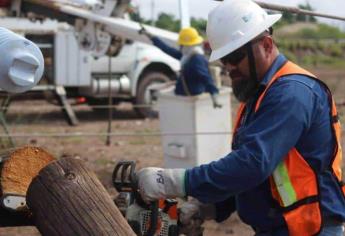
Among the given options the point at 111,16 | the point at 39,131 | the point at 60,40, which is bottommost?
the point at 39,131

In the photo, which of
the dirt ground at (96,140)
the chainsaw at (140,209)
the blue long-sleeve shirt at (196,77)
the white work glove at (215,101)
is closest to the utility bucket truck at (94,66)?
the dirt ground at (96,140)

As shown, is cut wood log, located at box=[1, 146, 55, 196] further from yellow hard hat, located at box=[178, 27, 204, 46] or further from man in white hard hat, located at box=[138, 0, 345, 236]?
yellow hard hat, located at box=[178, 27, 204, 46]

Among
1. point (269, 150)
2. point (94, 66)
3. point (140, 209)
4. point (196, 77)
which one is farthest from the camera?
point (94, 66)

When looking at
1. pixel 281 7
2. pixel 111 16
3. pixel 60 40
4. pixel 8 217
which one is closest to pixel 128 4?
pixel 111 16

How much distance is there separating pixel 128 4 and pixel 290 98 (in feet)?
26.6

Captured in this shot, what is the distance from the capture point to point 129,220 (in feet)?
10.5

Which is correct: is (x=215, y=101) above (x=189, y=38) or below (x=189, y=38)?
below

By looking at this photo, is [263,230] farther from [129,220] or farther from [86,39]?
[86,39]

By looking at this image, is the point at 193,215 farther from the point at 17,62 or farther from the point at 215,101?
the point at 215,101

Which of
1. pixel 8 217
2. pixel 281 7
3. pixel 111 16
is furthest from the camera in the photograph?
pixel 111 16

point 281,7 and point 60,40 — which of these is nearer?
point 281,7

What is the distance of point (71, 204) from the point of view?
10.1ft

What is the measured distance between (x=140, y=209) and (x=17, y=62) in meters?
0.79

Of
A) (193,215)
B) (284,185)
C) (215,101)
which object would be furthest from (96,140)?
(284,185)
